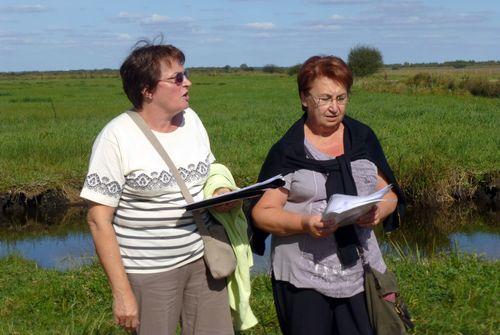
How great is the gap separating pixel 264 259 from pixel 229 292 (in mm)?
4887

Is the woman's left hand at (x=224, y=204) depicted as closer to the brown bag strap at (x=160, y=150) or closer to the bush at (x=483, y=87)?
the brown bag strap at (x=160, y=150)

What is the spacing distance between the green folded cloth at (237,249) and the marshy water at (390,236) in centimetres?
564

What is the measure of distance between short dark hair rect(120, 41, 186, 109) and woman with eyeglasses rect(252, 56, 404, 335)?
56 cm

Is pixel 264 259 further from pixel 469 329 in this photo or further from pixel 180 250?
pixel 180 250

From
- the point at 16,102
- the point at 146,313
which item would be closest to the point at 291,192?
the point at 146,313

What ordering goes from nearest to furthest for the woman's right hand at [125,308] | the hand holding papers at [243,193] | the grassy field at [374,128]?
the hand holding papers at [243,193]
the woman's right hand at [125,308]
the grassy field at [374,128]

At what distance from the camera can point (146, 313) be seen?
295cm

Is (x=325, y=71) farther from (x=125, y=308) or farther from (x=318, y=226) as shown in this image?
(x=125, y=308)

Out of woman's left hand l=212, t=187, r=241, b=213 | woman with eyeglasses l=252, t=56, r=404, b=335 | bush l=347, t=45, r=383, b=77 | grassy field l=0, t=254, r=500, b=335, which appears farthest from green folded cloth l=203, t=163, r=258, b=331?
bush l=347, t=45, r=383, b=77

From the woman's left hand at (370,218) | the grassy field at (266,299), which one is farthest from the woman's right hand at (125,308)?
the grassy field at (266,299)

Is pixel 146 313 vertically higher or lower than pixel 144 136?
lower

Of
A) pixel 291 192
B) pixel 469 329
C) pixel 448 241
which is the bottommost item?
pixel 448 241

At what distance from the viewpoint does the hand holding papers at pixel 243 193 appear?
8.82 ft

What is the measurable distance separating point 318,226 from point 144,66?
945mm
